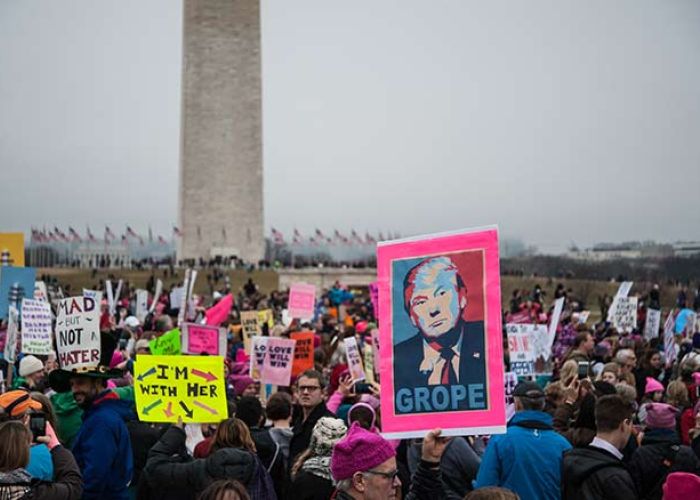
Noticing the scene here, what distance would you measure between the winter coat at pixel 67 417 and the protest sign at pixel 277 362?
3841mm

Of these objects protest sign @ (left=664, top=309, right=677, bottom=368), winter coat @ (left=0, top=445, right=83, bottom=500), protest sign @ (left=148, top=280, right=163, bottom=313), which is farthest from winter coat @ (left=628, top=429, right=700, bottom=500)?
protest sign @ (left=148, top=280, right=163, bottom=313)

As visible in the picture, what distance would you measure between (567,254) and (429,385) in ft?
125

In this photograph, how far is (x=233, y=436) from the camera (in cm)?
635

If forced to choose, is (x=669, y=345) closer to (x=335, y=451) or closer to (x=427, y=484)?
(x=427, y=484)

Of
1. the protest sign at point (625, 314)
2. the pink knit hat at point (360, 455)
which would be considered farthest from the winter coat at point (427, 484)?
the protest sign at point (625, 314)

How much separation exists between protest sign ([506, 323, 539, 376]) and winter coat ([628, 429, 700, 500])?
4253mm

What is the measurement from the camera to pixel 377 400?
8133 mm

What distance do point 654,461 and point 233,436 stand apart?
2.34 meters

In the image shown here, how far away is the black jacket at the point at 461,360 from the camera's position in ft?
16.6

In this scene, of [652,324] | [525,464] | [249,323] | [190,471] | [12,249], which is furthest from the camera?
[12,249]

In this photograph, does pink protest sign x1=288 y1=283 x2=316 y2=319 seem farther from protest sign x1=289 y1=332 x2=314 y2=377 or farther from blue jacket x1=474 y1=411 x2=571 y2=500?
blue jacket x1=474 y1=411 x2=571 y2=500

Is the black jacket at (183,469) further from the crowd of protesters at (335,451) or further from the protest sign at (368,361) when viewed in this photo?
the protest sign at (368,361)

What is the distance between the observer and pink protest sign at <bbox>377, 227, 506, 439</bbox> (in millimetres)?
5023

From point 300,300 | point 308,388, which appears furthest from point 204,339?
point 308,388
